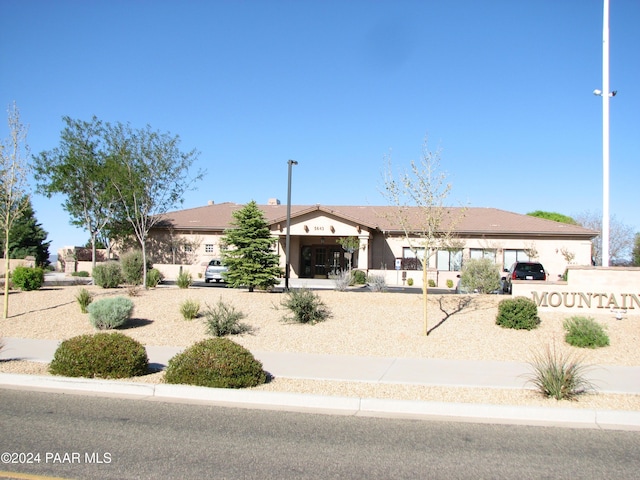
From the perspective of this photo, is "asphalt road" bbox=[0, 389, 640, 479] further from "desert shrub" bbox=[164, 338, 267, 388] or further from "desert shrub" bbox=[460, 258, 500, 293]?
"desert shrub" bbox=[460, 258, 500, 293]

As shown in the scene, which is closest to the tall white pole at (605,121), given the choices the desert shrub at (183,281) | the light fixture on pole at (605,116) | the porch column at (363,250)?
the light fixture on pole at (605,116)

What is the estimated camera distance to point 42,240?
50.8 m

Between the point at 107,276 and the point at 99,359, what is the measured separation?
13.3 m

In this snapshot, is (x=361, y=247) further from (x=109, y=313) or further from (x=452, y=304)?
(x=109, y=313)

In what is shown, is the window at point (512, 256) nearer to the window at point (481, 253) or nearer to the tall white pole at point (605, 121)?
the window at point (481, 253)

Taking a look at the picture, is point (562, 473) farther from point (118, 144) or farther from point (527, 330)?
point (118, 144)

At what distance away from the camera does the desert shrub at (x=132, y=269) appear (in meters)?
22.4

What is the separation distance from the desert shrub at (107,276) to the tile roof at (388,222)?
1101 cm

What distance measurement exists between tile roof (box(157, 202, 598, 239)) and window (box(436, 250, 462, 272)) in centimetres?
145

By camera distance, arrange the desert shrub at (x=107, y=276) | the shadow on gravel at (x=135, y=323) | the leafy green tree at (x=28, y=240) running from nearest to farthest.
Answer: the shadow on gravel at (x=135, y=323), the desert shrub at (x=107, y=276), the leafy green tree at (x=28, y=240)

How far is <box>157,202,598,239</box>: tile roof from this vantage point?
34.2 metres

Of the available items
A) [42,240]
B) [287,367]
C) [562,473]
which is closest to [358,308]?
[287,367]

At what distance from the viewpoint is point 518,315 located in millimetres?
14266

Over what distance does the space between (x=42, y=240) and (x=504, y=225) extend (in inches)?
1562
